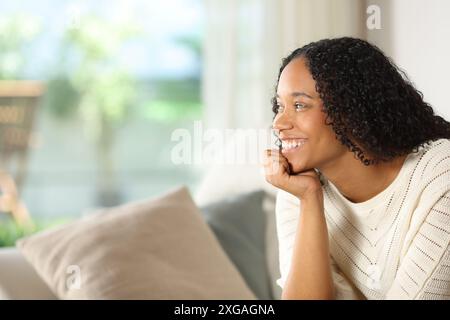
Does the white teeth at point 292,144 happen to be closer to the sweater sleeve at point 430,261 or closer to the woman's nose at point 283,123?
the woman's nose at point 283,123

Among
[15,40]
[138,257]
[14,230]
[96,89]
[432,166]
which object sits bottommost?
[14,230]

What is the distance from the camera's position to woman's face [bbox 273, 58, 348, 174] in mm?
683

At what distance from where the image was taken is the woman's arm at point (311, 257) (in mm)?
756

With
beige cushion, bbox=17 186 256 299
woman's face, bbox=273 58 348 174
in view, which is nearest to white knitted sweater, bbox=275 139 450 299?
woman's face, bbox=273 58 348 174

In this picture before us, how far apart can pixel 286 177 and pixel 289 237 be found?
0.13m

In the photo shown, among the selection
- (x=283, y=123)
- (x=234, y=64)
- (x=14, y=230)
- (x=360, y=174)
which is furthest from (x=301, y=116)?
(x=14, y=230)

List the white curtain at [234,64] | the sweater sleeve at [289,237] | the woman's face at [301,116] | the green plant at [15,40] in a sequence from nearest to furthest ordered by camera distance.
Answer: the woman's face at [301,116] < the sweater sleeve at [289,237] < the white curtain at [234,64] < the green plant at [15,40]

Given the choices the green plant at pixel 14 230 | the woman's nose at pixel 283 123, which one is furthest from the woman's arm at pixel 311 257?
the green plant at pixel 14 230

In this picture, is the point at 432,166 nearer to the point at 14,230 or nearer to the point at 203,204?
the point at 203,204

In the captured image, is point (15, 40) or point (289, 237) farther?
point (15, 40)

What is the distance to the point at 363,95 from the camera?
700mm

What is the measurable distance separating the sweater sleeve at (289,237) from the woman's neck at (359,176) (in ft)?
0.26

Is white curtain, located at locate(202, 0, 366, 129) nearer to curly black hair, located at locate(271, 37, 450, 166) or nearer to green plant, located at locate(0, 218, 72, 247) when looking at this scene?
green plant, located at locate(0, 218, 72, 247)

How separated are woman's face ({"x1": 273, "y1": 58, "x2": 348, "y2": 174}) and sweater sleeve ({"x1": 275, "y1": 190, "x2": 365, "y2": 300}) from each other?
156mm
